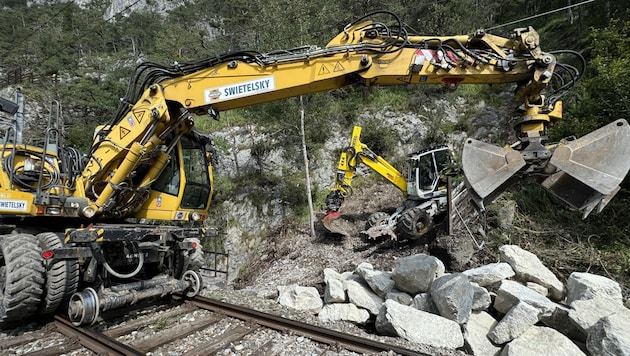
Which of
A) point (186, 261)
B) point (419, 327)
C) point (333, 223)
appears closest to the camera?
point (419, 327)

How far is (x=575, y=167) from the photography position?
346 cm

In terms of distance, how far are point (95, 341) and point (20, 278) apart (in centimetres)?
143

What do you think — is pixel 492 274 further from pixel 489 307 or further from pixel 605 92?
pixel 605 92

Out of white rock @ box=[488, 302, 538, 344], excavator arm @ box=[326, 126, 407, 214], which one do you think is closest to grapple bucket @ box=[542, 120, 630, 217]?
white rock @ box=[488, 302, 538, 344]

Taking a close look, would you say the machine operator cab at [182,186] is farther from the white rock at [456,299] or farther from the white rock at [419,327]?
the white rock at [456,299]

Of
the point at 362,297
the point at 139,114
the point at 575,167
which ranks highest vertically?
the point at 139,114

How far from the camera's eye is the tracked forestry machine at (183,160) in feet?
11.8

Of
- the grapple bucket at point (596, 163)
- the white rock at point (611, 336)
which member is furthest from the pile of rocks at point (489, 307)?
the grapple bucket at point (596, 163)

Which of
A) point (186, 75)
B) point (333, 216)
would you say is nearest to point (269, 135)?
point (333, 216)

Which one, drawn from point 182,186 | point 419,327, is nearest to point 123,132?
point 182,186

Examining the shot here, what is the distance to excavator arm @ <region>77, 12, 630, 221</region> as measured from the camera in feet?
11.6

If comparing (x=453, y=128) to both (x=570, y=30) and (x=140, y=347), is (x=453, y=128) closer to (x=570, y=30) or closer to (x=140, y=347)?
(x=570, y=30)

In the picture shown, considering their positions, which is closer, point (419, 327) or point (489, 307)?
point (419, 327)

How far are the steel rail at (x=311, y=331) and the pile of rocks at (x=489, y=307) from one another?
775 mm
